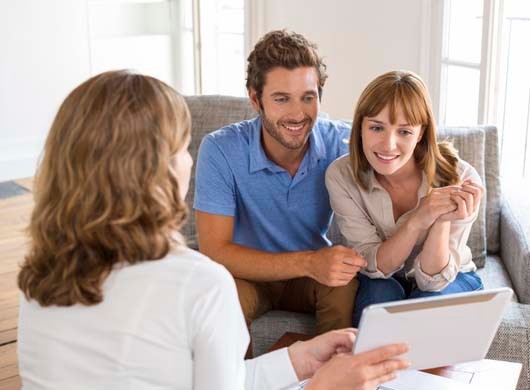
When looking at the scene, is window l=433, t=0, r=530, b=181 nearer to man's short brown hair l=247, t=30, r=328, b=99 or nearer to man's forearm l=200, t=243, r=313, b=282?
man's short brown hair l=247, t=30, r=328, b=99

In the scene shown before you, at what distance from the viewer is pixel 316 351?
4.96 ft

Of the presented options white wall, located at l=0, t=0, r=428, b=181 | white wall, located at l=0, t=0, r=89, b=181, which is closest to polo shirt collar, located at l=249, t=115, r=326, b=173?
white wall, located at l=0, t=0, r=428, b=181

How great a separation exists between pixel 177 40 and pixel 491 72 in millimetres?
3085

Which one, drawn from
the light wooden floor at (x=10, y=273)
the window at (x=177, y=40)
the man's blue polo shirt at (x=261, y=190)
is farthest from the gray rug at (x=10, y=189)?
the man's blue polo shirt at (x=261, y=190)

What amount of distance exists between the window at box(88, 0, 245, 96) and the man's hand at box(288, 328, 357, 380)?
3.61 meters

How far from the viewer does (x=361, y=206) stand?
221cm

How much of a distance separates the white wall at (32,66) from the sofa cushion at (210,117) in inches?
111

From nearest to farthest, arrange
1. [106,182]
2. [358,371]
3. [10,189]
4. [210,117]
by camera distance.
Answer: [106,182], [358,371], [210,117], [10,189]

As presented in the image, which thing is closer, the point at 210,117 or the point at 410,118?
the point at 410,118

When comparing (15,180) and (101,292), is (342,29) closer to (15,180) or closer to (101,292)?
(15,180)

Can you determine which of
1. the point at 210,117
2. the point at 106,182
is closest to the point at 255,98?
the point at 210,117

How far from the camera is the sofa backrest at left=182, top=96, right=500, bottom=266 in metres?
2.56

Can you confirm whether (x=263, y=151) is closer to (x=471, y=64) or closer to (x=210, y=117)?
(x=210, y=117)

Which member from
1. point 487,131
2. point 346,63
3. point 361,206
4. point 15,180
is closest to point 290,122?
point 361,206
